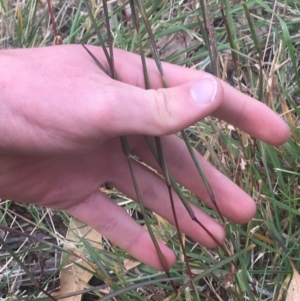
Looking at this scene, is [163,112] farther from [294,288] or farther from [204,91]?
[294,288]

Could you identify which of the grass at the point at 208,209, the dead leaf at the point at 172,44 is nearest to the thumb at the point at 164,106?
the grass at the point at 208,209

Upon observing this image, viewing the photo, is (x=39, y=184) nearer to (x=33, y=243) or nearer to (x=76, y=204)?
(x=76, y=204)

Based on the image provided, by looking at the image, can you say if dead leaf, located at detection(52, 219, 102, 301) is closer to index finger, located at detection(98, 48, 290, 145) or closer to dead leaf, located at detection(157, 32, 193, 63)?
index finger, located at detection(98, 48, 290, 145)

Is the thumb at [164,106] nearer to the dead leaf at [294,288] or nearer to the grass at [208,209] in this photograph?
the grass at [208,209]

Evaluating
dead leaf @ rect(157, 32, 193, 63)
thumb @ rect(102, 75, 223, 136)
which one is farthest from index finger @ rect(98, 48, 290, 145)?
dead leaf @ rect(157, 32, 193, 63)

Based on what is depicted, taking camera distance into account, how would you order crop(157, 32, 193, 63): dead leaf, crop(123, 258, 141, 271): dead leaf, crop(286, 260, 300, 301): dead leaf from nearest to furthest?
crop(286, 260, 300, 301): dead leaf → crop(123, 258, 141, 271): dead leaf → crop(157, 32, 193, 63): dead leaf

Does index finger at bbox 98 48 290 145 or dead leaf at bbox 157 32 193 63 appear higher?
index finger at bbox 98 48 290 145
